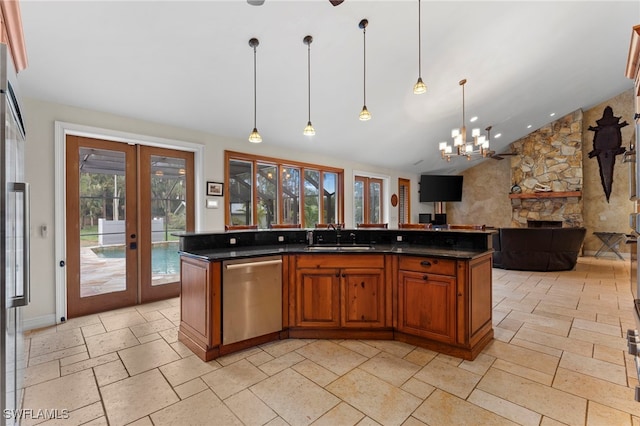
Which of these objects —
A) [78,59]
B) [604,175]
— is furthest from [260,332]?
[604,175]

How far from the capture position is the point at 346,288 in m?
2.86

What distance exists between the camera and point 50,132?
10.8 ft

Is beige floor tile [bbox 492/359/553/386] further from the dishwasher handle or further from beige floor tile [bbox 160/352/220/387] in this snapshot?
beige floor tile [bbox 160/352/220/387]

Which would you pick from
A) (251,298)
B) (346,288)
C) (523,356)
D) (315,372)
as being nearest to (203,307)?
(251,298)

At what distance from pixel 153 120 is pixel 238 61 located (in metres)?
1.62

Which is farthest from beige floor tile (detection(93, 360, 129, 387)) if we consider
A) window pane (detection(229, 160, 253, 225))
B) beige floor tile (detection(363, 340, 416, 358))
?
window pane (detection(229, 160, 253, 225))

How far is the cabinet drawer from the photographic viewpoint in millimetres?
2514

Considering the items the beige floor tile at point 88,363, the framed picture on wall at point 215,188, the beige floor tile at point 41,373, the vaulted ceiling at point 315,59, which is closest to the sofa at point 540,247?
the vaulted ceiling at point 315,59

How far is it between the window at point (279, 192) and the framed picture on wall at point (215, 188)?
7.3 inches

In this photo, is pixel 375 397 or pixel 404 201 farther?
pixel 404 201

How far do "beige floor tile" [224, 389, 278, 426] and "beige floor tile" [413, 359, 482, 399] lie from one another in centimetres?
114

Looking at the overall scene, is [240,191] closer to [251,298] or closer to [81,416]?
[251,298]

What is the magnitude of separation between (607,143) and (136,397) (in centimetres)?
1108

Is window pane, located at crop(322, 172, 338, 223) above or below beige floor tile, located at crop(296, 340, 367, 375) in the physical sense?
above
